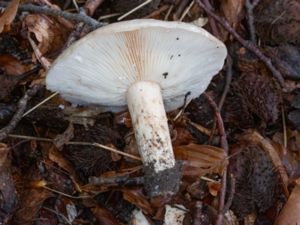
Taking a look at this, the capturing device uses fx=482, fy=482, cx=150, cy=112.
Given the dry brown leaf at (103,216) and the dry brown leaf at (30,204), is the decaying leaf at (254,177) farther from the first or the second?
the dry brown leaf at (30,204)

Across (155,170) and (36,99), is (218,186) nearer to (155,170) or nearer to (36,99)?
(155,170)

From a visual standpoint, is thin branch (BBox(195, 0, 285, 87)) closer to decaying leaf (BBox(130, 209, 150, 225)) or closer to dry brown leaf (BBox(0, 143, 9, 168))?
decaying leaf (BBox(130, 209, 150, 225))

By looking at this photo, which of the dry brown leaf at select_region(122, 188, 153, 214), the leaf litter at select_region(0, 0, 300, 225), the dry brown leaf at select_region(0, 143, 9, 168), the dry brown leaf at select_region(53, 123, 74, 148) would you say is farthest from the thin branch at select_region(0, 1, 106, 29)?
the dry brown leaf at select_region(122, 188, 153, 214)

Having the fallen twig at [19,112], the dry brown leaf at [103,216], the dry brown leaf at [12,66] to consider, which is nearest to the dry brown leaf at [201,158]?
the dry brown leaf at [103,216]

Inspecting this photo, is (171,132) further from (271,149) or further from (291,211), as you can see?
(291,211)

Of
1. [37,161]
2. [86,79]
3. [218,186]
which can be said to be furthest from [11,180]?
[218,186]

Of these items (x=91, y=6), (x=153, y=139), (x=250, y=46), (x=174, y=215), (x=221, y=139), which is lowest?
(x=174, y=215)

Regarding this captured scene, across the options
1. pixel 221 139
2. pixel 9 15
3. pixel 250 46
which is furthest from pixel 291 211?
pixel 9 15
